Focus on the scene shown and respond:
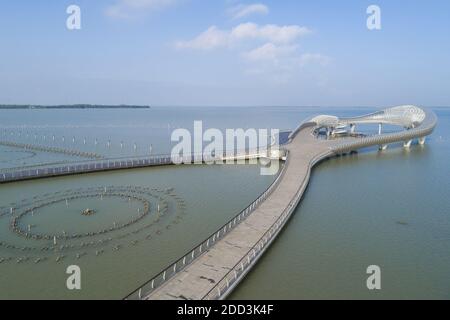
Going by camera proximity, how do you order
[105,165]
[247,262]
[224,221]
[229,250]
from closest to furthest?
[247,262] < [229,250] < [224,221] < [105,165]

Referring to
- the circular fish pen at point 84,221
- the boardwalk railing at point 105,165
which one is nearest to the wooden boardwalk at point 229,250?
the circular fish pen at point 84,221

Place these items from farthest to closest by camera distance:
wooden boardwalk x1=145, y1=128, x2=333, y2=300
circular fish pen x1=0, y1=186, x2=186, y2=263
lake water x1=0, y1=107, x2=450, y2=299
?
circular fish pen x1=0, y1=186, x2=186, y2=263 → lake water x1=0, y1=107, x2=450, y2=299 → wooden boardwalk x1=145, y1=128, x2=333, y2=300

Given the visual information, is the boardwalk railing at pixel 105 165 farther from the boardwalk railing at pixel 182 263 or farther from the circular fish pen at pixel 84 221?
the boardwalk railing at pixel 182 263

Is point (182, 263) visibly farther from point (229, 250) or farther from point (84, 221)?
point (84, 221)

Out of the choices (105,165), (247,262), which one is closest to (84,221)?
(247,262)

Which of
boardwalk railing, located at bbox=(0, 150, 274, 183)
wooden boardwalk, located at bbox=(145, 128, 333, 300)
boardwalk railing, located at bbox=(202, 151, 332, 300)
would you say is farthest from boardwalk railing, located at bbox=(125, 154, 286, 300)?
boardwalk railing, located at bbox=(0, 150, 274, 183)

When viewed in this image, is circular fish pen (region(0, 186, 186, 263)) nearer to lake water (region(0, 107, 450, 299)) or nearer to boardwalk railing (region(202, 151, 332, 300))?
lake water (region(0, 107, 450, 299))
